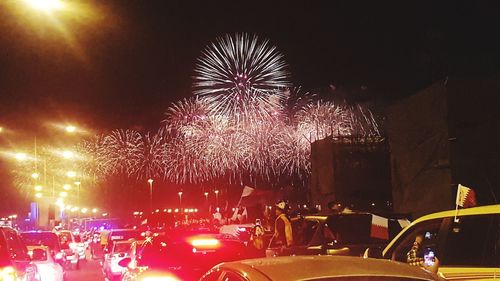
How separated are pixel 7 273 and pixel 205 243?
2.65 meters

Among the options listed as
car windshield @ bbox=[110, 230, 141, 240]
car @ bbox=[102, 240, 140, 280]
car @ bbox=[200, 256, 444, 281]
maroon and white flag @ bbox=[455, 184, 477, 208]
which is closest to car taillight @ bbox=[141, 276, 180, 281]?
maroon and white flag @ bbox=[455, 184, 477, 208]

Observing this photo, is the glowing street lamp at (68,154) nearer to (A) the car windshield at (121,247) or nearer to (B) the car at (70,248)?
(B) the car at (70,248)

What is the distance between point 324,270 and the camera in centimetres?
422

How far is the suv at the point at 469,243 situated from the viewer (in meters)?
6.32

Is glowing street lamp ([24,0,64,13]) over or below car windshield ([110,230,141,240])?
over

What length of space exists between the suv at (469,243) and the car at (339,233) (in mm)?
4155

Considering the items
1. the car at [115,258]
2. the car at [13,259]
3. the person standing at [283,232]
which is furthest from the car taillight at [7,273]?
the car at [115,258]

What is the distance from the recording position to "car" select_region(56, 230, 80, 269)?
25.0 meters

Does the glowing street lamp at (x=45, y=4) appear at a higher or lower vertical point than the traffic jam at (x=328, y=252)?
higher

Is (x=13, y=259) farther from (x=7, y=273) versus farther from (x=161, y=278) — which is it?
(x=161, y=278)

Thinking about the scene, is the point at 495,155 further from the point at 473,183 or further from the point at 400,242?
the point at 400,242

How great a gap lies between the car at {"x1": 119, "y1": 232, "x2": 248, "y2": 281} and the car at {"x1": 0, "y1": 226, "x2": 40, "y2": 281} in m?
1.67

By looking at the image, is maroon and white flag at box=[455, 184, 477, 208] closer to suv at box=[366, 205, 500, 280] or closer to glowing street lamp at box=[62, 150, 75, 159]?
suv at box=[366, 205, 500, 280]

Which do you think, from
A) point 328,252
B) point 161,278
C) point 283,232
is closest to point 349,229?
point 328,252
